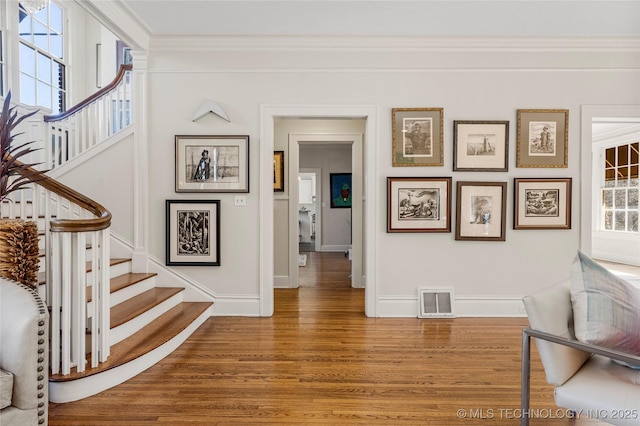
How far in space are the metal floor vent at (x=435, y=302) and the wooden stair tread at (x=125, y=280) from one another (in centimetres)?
279

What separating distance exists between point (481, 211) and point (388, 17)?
2098 mm

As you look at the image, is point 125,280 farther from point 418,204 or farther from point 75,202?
Result: point 418,204

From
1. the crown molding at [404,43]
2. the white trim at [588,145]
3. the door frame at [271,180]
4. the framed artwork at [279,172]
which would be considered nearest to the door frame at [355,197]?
the framed artwork at [279,172]

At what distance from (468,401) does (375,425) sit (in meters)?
0.63

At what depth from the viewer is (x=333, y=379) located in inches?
90.3

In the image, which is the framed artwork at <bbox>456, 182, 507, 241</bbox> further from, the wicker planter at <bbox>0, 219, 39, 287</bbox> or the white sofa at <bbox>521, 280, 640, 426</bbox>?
the wicker planter at <bbox>0, 219, 39, 287</bbox>

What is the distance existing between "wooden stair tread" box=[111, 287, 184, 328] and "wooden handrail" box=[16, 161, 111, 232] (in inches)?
32.1

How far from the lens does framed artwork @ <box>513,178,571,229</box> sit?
353 cm

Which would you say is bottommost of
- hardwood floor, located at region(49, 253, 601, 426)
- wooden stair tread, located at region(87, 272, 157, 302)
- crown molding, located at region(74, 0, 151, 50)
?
hardwood floor, located at region(49, 253, 601, 426)

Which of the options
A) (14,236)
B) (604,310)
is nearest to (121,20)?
(14,236)

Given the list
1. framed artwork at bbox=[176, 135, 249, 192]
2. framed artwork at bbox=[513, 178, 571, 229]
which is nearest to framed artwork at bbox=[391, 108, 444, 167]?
framed artwork at bbox=[513, 178, 571, 229]

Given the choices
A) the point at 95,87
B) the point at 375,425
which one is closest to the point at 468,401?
the point at 375,425

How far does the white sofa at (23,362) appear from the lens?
59.3 inches

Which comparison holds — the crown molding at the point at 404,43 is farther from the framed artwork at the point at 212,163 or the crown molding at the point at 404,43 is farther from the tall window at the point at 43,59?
the tall window at the point at 43,59
